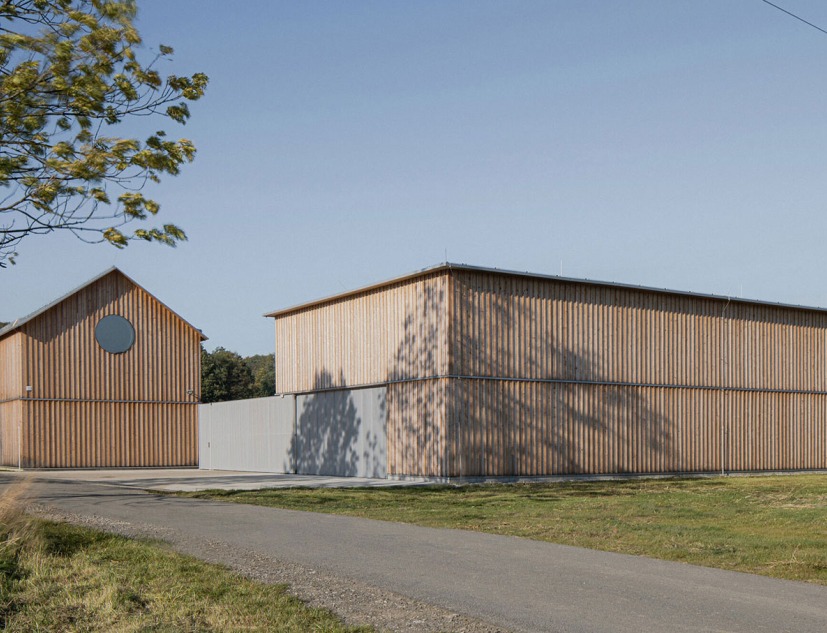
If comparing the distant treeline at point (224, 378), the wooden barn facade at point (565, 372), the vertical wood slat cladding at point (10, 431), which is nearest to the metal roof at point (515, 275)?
the wooden barn facade at point (565, 372)

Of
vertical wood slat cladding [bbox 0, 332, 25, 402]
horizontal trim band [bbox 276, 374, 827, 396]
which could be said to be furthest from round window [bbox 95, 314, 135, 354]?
horizontal trim band [bbox 276, 374, 827, 396]

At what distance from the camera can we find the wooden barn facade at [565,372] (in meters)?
28.3

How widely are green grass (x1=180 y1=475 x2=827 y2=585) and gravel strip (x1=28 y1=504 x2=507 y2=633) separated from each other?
4427 millimetres

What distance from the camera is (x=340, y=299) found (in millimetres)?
33375

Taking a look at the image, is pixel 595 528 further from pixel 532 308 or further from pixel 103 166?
pixel 532 308

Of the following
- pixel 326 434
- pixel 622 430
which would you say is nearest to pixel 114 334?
pixel 326 434

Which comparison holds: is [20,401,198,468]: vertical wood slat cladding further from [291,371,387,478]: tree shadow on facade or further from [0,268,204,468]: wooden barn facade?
[291,371,387,478]: tree shadow on facade

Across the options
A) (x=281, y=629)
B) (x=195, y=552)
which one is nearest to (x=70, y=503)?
(x=195, y=552)

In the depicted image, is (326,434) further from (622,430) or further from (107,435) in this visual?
(107,435)

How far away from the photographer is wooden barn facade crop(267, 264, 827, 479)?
2833cm

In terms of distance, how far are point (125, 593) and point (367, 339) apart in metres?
23.0

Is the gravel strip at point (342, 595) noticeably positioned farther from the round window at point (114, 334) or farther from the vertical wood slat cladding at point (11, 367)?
the round window at point (114, 334)

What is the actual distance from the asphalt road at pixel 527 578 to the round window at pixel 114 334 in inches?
1096

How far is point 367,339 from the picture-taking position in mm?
31781
